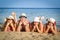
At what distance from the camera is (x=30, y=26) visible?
2682 millimetres

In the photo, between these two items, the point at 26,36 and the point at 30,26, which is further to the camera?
the point at 30,26

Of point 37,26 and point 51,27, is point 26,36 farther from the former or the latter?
point 51,27

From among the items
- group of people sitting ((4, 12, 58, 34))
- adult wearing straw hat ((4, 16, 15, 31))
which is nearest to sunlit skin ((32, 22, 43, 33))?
group of people sitting ((4, 12, 58, 34))

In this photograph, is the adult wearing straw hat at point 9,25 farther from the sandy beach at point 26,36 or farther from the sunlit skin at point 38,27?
the sunlit skin at point 38,27

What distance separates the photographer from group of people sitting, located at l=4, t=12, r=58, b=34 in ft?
8.55

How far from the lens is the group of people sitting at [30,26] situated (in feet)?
8.55

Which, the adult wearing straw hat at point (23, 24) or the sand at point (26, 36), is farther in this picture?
the adult wearing straw hat at point (23, 24)

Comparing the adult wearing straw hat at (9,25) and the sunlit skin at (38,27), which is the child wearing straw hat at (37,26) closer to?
the sunlit skin at (38,27)

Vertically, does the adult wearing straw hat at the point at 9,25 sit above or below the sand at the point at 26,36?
above

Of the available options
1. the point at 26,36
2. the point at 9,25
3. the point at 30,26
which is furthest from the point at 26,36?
the point at 9,25

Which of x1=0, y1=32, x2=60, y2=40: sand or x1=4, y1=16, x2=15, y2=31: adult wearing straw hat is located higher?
x1=4, y1=16, x2=15, y2=31: adult wearing straw hat

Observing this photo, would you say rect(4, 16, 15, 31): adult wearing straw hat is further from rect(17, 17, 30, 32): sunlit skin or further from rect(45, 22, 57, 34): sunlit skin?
rect(45, 22, 57, 34): sunlit skin

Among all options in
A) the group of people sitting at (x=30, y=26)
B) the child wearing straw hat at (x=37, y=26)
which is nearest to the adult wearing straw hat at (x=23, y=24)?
the group of people sitting at (x=30, y=26)

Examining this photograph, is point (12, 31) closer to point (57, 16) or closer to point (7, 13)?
point (7, 13)
